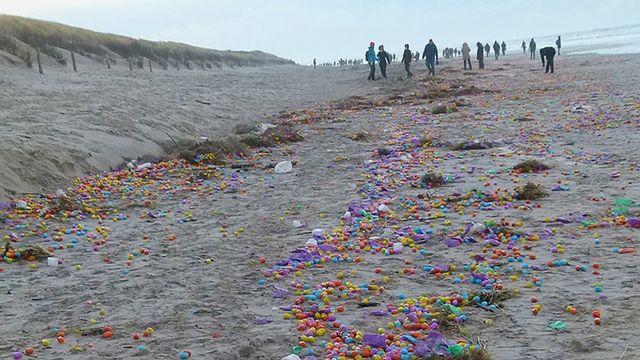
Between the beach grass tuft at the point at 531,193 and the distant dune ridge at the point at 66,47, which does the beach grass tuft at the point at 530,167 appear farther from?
the distant dune ridge at the point at 66,47

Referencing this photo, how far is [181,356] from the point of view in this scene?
398 cm

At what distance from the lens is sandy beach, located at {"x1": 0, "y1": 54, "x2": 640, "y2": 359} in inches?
166

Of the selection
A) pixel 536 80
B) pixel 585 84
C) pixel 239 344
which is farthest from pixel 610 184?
pixel 536 80

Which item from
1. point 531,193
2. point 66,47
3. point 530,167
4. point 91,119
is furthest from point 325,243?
point 66,47

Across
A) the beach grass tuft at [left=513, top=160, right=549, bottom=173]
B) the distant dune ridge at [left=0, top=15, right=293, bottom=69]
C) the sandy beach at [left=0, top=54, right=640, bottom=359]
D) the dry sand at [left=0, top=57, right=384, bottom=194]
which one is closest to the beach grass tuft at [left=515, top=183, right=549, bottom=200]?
the sandy beach at [left=0, top=54, right=640, bottom=359]

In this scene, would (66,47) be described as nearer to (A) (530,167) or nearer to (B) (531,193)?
(A) (530,167)

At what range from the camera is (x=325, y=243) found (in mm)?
6562

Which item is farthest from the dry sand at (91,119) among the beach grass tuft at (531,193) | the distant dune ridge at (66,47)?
→ the beach grass tuft at (531,193)

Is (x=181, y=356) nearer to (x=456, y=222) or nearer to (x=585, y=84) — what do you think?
(x=456, y=222)

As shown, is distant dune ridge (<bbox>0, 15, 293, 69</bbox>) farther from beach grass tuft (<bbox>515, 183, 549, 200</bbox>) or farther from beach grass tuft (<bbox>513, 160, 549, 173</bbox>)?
beach grass tuft (<bbox>515, 183, 549, 200</bbox>)

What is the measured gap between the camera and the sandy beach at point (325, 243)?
13.9 ft

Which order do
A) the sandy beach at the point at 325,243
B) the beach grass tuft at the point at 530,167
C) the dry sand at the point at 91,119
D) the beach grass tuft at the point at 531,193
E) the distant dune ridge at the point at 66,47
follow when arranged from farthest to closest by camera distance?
the distant dune ridge at the point at 66,47 → the dry sand at the point at 91,119 → the beach grass tuft at the point at 530,167 → the beach grass tuft at the point at 531,193 → the sandy beach at the point at 325,243

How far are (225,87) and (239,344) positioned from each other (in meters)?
24.4

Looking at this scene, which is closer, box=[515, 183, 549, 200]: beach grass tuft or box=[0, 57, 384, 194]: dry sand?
box=[515, 183, 549, 200]: beach grass tuft
